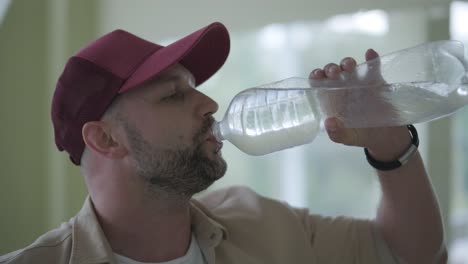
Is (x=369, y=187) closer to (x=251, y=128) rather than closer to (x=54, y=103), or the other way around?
(x=251, y=128)

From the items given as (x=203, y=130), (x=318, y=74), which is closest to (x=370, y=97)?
(x=318, y=74)

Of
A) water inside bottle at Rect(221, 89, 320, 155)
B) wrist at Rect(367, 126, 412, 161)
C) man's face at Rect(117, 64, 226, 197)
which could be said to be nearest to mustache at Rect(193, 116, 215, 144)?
man's face at Rect(117, 64, 226, 197)

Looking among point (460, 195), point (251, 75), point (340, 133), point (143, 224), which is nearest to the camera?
point (340, 133)

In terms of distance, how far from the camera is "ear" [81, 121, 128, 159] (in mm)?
963

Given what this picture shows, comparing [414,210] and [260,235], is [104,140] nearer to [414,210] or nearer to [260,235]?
[260,235]

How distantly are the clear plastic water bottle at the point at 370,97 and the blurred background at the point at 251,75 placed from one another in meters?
0.40

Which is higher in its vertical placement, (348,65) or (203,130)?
(348,65)

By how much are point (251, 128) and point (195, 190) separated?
8.3 inches

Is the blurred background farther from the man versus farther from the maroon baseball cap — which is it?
the maroon baseball cap

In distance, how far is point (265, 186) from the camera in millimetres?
1689

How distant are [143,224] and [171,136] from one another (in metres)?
0.22

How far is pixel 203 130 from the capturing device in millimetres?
937

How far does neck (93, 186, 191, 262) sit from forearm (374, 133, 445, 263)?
1.53 ft

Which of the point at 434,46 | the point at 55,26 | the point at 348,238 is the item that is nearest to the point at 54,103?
the point at 348,238
